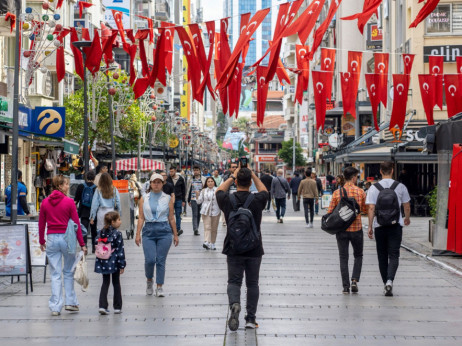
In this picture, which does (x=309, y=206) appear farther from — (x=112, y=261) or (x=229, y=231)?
(x=229, y=231)

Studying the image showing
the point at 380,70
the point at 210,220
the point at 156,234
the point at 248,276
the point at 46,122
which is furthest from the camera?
the point at 46,122

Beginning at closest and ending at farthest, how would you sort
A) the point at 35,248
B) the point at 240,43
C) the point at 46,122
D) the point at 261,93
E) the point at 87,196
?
the point at 35,248, the point at 240,43, the point at 87,196, the point at 261,93, the point at 46,122

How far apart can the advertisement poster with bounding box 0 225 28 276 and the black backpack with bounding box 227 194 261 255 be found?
181 inches

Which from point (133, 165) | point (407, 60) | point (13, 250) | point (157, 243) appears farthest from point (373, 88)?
point (133, 165)

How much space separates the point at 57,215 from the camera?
36.4 ft

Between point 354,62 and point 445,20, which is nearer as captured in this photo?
point 354,62

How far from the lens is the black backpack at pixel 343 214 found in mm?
12508

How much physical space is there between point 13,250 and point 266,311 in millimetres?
4187

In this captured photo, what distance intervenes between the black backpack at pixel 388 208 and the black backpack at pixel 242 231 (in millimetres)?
3314

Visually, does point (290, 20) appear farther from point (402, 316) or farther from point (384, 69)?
point (384, 69)

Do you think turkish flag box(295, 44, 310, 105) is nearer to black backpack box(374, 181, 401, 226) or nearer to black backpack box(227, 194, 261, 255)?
black backpack box(374, 181, 401, 226)

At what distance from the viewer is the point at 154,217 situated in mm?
12359

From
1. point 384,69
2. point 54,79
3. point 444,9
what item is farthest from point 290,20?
point 54,79

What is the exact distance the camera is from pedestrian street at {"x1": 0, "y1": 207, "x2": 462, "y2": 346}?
9164 millimetres
